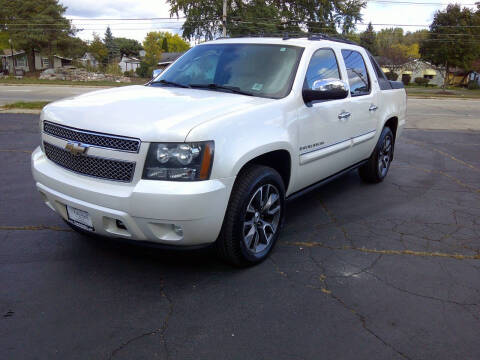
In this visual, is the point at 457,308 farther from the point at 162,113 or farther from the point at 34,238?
the point at 34,238

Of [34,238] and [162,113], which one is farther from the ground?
[162,113]

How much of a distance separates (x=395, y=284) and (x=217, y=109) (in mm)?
1941

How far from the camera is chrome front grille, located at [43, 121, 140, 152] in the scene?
285cm

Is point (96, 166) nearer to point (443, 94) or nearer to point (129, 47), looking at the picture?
point (443, 94)

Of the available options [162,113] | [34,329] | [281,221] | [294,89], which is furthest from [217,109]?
[34,329]

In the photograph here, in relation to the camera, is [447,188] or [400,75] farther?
[400,75]

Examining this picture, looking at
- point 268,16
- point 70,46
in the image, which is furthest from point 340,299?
point 70,46

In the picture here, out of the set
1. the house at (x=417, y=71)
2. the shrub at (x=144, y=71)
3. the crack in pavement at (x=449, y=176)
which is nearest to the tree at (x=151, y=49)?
the shrub at (x=144, y=71)

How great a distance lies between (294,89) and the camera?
12.4 feet

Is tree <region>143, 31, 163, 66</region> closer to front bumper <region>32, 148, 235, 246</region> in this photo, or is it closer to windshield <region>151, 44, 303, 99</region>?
windshield <region>151, 44, 303, 99</region>

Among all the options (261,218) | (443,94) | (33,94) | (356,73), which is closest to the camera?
(261,218)

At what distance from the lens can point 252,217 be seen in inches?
137

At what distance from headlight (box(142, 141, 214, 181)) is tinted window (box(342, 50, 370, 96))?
2.61m

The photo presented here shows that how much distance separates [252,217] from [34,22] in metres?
60.3
